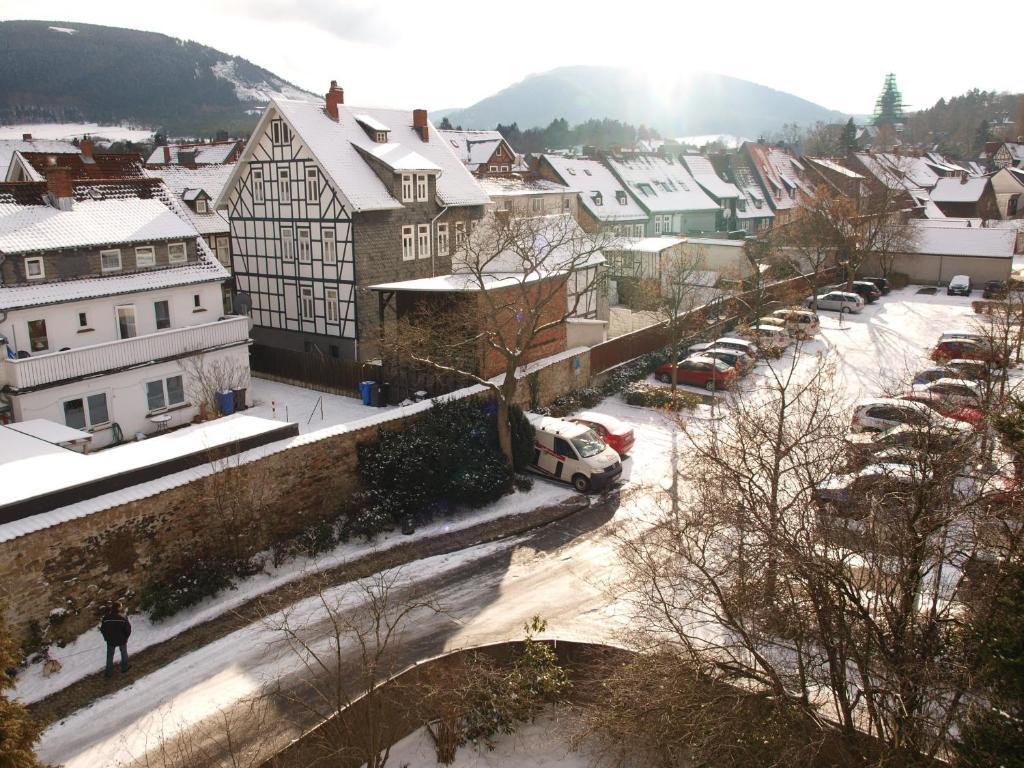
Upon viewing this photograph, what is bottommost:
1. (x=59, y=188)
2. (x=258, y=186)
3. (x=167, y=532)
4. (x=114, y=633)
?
(x=114, y=633)

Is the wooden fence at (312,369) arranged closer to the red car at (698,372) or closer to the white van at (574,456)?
the white van at (574,456)

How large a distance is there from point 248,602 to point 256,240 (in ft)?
67.0

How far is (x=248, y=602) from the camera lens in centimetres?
1572

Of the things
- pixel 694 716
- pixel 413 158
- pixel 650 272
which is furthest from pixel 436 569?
pixel 650 272

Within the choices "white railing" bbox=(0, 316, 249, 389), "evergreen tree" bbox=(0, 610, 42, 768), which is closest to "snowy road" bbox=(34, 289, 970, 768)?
"evergreen tree" bbox=(0, 610, 42, 768)

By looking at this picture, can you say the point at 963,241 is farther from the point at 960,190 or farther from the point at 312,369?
the point at 312,369

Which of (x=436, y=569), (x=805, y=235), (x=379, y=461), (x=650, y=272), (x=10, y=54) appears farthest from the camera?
(x=10, y=54)

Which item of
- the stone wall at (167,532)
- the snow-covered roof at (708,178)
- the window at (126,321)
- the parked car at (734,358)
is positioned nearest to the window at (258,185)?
the window at (126,321)

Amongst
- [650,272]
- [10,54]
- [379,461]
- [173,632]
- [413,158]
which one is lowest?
[173,632]

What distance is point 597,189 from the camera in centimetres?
5306

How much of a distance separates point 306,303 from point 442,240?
250 inches

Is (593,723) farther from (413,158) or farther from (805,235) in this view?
(805,235)

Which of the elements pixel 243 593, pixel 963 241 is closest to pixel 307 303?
pixel 243 593

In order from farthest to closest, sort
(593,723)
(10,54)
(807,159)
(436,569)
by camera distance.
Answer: (10,54) → (807,159) → (436,569) → (593,723)
